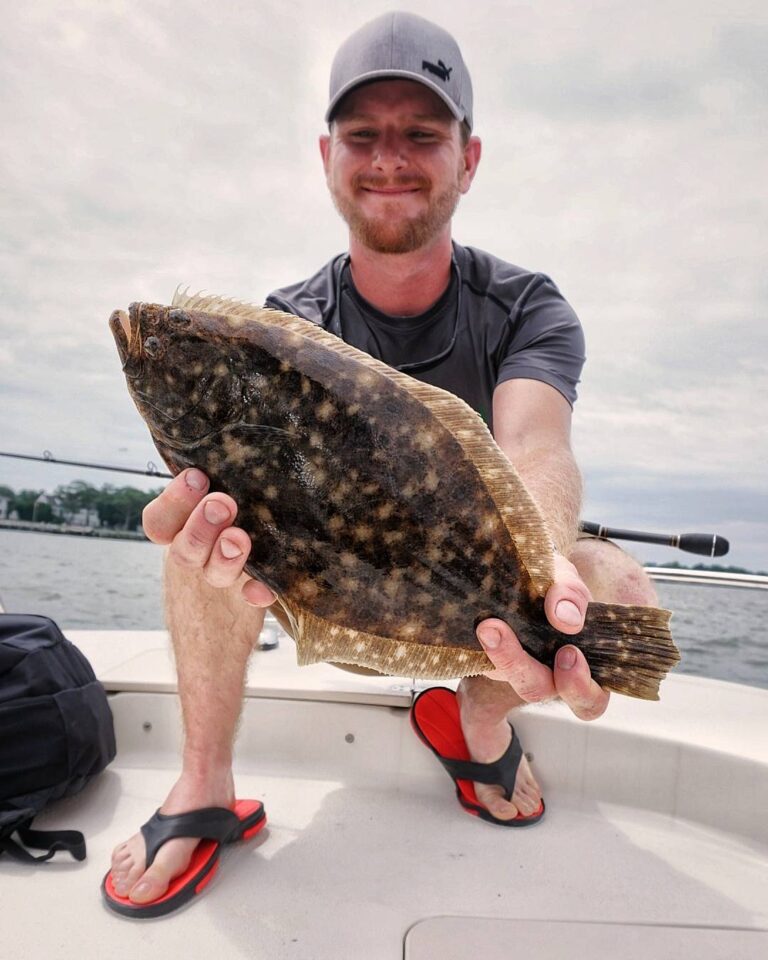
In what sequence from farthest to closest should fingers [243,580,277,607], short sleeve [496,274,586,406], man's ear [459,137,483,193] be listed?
1. man's ear [459,137,483,193]
2. short sleeve [496,274,586,406]
3. fingers [243,580,277,607]

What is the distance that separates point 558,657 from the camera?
1803 mm

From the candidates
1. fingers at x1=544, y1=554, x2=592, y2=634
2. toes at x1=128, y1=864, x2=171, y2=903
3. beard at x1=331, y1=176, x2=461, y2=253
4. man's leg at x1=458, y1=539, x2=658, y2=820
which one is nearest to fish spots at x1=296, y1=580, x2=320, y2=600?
fingers at x1=544, y1=554, x2=592, y2=634

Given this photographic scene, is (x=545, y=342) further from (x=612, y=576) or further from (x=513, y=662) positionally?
(x=513, y=662)

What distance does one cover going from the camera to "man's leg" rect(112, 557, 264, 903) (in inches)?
111

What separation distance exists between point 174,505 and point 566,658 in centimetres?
113

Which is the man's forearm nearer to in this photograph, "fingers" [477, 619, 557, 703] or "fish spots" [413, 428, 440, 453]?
"fingers" [477, 619, 557, 703]

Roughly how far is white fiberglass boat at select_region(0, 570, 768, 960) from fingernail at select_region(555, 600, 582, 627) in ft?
3.73

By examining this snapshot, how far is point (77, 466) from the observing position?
511 centimetres

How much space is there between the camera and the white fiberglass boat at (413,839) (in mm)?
2193

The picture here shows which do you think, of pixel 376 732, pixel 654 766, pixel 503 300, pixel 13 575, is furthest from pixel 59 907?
pixel 13 575

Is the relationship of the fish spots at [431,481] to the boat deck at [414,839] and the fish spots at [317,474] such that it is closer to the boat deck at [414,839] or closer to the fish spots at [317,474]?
the fish spots at [317,474]

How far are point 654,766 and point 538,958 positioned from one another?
145cm

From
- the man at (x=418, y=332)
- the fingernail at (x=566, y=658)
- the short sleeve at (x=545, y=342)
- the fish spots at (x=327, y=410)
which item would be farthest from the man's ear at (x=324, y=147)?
the fingernail at (x=566, y=658)

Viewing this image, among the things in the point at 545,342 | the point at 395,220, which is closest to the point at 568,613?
the point at 545,342
